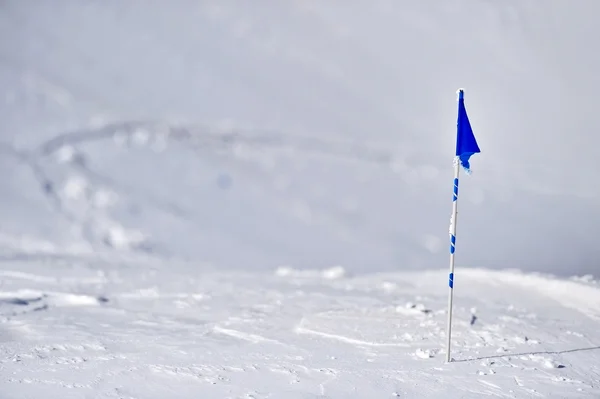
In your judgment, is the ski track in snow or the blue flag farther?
the blue flag

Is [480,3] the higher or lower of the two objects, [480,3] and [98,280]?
the higher

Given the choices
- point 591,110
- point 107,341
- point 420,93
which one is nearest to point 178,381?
point 107,341

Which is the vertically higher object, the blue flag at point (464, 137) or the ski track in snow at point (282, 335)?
the blue flag at point (464, 137)

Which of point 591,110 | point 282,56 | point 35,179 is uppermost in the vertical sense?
point 282,56

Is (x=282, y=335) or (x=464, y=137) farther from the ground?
(x=464, y=137)

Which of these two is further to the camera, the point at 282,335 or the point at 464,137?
the point at 282,335

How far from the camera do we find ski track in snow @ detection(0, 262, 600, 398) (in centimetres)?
416

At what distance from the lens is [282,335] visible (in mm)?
5355

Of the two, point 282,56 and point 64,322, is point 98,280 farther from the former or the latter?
point 282,56

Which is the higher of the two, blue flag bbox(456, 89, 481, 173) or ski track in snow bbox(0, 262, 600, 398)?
blue flag bbox(456, 89, 481, 173)

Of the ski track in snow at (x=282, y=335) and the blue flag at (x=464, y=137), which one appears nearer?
the ski track in snow at (x=282, y=335)

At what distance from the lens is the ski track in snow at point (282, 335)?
4160 millimetres

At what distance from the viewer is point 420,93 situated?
9.80m

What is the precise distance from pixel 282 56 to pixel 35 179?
164 inches
